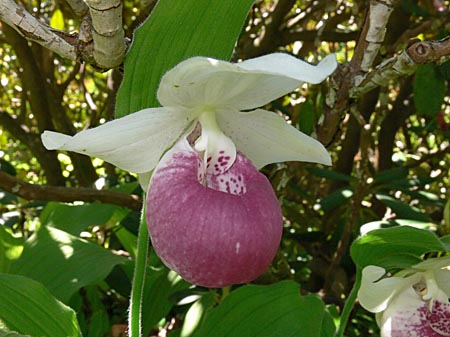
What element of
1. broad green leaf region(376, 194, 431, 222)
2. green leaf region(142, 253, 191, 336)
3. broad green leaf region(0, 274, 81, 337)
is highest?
broad green leaf region(0, 274, 81, 337)

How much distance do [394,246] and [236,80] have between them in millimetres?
503

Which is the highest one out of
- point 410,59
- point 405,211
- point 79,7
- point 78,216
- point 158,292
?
point 79,7

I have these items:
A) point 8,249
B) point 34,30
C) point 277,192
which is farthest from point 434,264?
point 8,249

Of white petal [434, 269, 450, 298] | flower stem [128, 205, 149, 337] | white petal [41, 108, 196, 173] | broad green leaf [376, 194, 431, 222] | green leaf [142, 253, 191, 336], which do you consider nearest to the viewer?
white petal [41, 108, 196, 173]

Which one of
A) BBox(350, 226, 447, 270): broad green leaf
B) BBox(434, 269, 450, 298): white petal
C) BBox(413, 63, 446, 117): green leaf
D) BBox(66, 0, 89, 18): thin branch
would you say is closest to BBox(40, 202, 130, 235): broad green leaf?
BBox(66, 0, 89, 18): thin branch

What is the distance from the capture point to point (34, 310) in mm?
1267

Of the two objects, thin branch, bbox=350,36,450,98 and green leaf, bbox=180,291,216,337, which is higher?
thin branch, bbox=350,36,450,98

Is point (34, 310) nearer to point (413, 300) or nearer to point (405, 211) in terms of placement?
point (413, 300)

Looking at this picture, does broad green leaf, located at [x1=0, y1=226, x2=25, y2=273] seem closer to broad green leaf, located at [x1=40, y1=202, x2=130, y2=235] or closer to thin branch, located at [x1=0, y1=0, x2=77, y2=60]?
broad green leaf, located at [x1=40, y1=202, x2=130, y2=235]

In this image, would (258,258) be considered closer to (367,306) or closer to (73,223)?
(367,306)

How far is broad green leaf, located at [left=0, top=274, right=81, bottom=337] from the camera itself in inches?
49.6

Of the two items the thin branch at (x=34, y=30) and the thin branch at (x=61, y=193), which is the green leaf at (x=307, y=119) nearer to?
the thin branch at (x=61, y=193)

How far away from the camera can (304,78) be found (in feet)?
2.95

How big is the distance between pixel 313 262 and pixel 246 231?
58.9 inches
